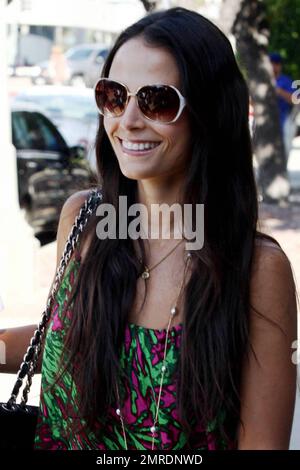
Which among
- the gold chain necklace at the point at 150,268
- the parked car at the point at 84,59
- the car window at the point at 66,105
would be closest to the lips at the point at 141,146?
the gold chain necklace at the point at 150,268

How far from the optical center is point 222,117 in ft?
7.32

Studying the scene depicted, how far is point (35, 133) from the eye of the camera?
1019cm

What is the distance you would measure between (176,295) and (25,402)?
47 cm

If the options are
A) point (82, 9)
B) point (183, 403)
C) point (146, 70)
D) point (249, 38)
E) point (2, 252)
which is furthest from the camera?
point (82, 9)

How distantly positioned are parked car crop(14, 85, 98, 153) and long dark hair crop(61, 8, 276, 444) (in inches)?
326

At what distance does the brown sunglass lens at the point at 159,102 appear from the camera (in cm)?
213

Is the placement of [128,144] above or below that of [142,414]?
above

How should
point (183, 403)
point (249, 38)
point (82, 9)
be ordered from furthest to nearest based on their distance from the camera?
1. point (82, 9)
2. point (249, 38)
3. point (183, 403)

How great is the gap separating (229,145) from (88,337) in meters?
0.58

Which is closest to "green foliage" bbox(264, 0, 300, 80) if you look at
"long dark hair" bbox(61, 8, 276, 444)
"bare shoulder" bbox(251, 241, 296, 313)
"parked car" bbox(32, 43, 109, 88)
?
"parked car" bbox(32, 43, 109, 88)

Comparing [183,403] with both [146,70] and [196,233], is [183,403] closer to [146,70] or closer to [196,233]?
[196,233]

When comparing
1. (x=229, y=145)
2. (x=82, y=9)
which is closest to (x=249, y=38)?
(x=82, y=9)

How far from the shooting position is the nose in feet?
7.17

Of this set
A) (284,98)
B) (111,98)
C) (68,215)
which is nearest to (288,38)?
(284,98)
